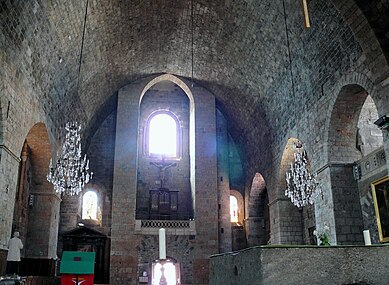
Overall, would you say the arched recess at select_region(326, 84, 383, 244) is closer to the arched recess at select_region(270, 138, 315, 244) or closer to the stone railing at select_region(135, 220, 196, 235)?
the arched recess at select_region(270, 138, 315, 244)

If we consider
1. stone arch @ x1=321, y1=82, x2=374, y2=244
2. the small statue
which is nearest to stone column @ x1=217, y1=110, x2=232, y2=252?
the small statue

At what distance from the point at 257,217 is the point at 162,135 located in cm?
617

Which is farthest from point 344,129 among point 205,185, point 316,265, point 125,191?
point 125,191

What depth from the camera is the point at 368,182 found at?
10625 millimetres

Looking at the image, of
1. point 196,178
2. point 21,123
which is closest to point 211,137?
point 196,178

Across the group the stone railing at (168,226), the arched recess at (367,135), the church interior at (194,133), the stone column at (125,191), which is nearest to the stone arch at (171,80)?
the church interior at (194,133)

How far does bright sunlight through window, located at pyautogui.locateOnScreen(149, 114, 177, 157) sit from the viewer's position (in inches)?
825

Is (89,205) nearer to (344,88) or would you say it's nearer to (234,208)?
(234,208)

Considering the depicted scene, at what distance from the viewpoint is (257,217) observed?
1980 cm

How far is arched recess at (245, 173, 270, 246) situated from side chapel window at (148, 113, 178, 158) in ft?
14.3

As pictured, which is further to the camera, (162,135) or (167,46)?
(162,135)

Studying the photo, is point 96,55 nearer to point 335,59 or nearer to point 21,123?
point 21,123

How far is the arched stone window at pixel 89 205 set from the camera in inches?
757

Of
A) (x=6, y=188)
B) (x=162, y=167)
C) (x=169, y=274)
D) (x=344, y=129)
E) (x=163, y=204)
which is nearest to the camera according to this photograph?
(x=6, y=188)
